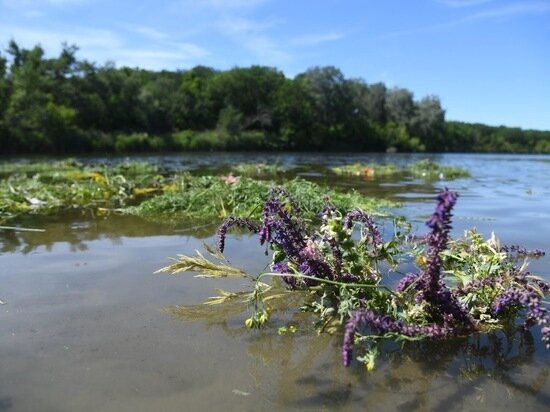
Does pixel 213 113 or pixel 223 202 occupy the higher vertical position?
pixel 213 113

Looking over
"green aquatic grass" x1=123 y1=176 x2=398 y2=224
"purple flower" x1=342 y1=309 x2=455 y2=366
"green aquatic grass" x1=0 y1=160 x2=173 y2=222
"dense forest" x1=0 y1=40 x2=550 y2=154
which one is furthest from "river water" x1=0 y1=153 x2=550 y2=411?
"dense forest" x1=0 y1=40 x2=550 y2=154

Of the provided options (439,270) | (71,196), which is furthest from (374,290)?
(71,196)

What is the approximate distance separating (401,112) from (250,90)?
31.2m

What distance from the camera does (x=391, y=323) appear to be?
241 centimetres

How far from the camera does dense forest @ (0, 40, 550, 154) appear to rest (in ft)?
155

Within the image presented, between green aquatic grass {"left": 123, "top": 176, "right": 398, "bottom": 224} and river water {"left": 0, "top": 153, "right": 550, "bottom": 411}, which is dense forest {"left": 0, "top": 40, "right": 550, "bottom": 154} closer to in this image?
green aquatic grass {"left": 123, "top": 176, "right": 398, "bottom": 224}

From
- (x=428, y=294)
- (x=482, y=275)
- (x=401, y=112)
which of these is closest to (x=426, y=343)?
(x=428, y=294)

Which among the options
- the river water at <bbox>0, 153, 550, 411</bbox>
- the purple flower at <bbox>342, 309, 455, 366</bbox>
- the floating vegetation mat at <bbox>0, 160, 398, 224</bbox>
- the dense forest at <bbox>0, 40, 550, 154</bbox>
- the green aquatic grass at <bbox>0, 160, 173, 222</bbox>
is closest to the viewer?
the purple flower at <bbox>342, 309, 455, 366</bbox>

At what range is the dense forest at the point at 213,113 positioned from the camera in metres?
47.4

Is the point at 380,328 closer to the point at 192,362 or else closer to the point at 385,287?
the point at 385,287

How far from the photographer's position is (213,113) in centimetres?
8225

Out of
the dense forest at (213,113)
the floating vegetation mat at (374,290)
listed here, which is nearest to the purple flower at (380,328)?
the floating vegetation mat at (374,290)

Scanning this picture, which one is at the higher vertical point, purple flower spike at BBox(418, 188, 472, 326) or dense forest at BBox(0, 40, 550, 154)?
dense forest at BBox(0, 40, 550, 154)

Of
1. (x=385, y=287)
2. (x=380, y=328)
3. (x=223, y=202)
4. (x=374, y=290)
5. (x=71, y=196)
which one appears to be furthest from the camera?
(x=71, y=196)
